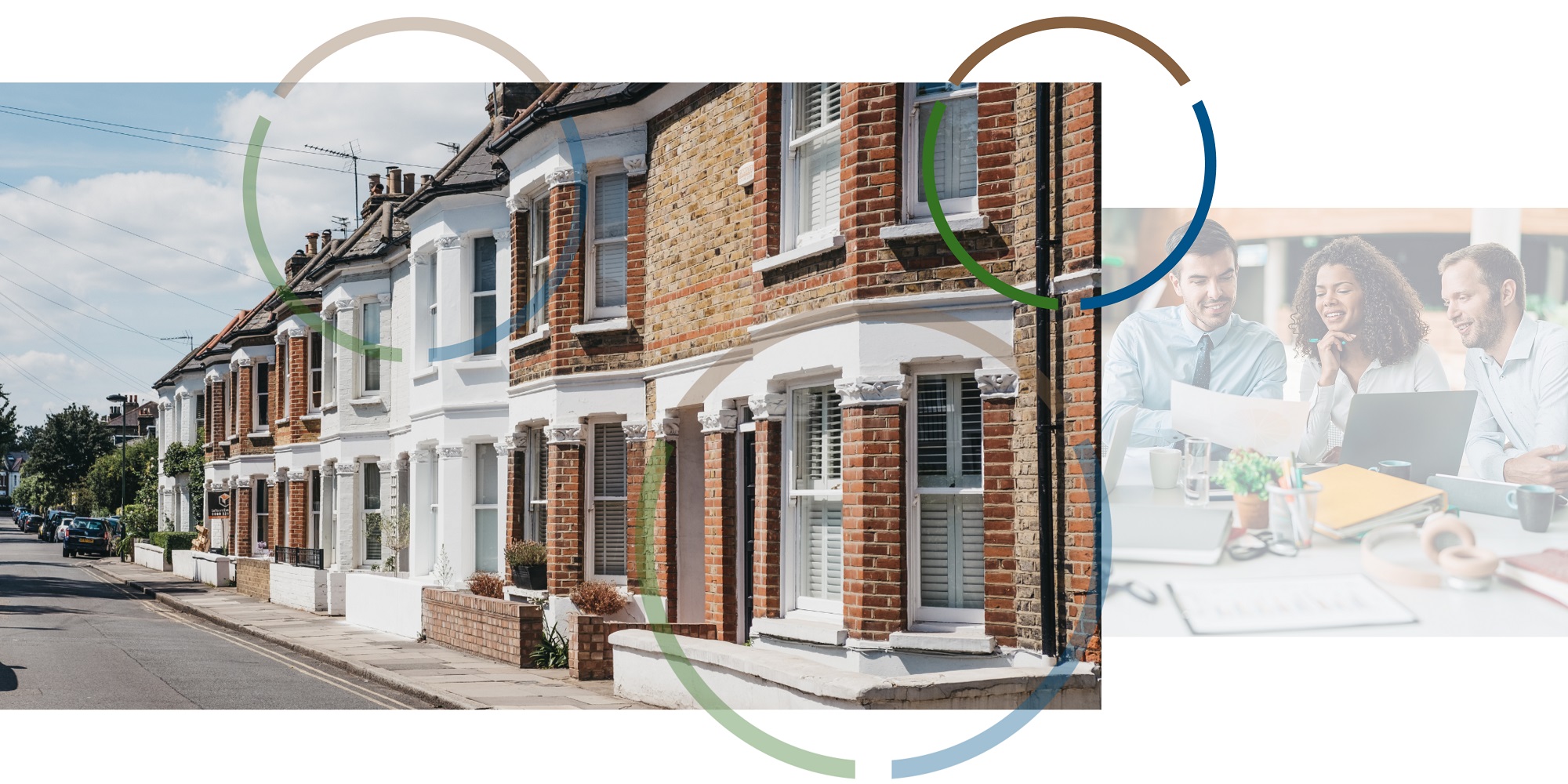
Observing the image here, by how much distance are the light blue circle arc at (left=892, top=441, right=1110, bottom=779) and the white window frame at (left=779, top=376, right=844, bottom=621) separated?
230 centimetres

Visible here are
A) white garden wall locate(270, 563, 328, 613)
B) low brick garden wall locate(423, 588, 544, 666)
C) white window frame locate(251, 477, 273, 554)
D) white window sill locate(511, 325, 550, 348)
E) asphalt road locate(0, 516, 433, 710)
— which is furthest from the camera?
white window frame locate(251, 477, 273, 554)

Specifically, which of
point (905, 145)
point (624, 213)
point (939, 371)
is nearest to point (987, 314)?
point (939, 371)

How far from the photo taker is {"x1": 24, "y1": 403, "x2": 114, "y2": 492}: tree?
92.1 m

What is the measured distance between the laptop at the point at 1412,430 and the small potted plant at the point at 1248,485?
618 millimetres

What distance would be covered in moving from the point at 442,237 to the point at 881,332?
36.0 ft

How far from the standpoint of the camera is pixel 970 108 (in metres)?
10.7

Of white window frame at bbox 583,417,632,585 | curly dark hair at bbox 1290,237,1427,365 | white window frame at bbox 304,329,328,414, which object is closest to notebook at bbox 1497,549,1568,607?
curly dark hair at bbox 1290,237,1427,365

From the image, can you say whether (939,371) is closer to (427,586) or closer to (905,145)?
(905,145)

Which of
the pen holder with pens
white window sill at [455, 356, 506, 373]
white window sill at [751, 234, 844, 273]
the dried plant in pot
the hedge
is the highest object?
white window sill at [751, 234, 844, 273]

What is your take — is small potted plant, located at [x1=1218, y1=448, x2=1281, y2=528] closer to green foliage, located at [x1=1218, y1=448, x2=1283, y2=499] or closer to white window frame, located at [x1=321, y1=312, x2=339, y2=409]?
green foliage, located at [x1=1218, y1=448, x2=1283, y2=499]

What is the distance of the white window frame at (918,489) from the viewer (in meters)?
10.7

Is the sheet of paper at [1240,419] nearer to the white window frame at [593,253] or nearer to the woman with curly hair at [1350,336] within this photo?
the woman with curly hair at [1350,336]

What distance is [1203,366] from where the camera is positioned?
10945 mm

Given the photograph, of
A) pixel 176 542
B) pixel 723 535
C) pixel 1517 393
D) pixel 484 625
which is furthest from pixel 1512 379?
pixel 176 542
